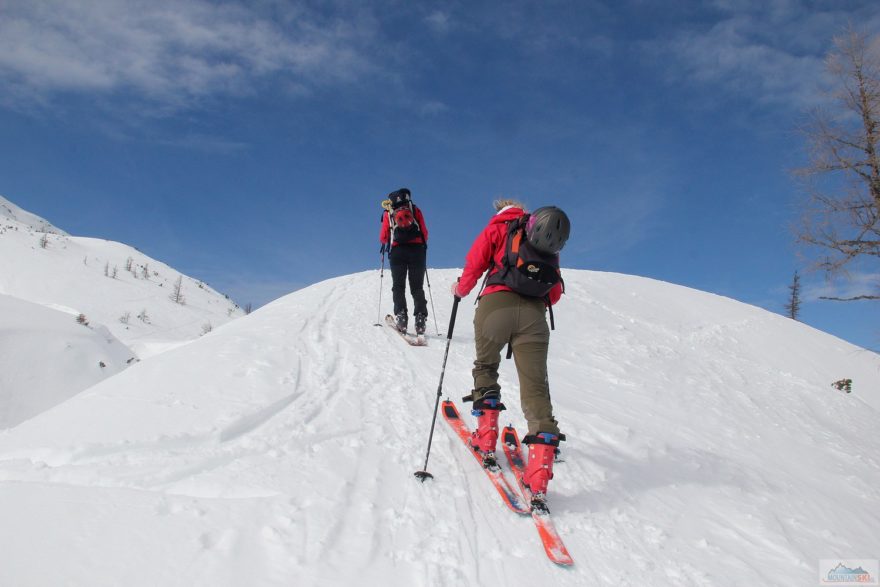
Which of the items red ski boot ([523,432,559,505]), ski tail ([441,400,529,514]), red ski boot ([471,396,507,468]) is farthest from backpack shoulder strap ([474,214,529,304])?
ski tail ([441,400,529,514])

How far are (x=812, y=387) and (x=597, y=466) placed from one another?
9388 millimetres

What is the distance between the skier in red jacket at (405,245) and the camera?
29.1 feet

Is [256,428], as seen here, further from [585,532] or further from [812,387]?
[812,387]

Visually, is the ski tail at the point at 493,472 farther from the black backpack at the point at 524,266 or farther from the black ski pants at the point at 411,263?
the black ski pants at the point at 411,263

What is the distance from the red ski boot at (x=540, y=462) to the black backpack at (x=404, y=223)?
19.6 feet

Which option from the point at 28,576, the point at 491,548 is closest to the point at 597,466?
the point at 491,548

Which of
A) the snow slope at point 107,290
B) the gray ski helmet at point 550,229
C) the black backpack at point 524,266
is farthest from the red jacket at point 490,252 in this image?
the snow slope at point 107,290

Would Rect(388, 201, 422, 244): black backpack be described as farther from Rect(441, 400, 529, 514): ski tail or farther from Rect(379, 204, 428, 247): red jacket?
Rect(441, 400, 529, 514): ski tail

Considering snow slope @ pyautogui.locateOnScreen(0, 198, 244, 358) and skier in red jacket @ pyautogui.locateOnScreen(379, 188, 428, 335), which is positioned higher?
snow slope @ pyautogui.locateOnScreen(0, 198, 244, 358)

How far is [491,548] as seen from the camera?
2.97 meters

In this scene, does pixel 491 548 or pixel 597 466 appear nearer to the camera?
pixel 491 548

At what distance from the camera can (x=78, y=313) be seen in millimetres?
22969

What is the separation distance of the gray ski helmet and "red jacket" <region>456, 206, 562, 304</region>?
455 mm

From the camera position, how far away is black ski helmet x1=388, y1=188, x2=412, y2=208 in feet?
29.0
